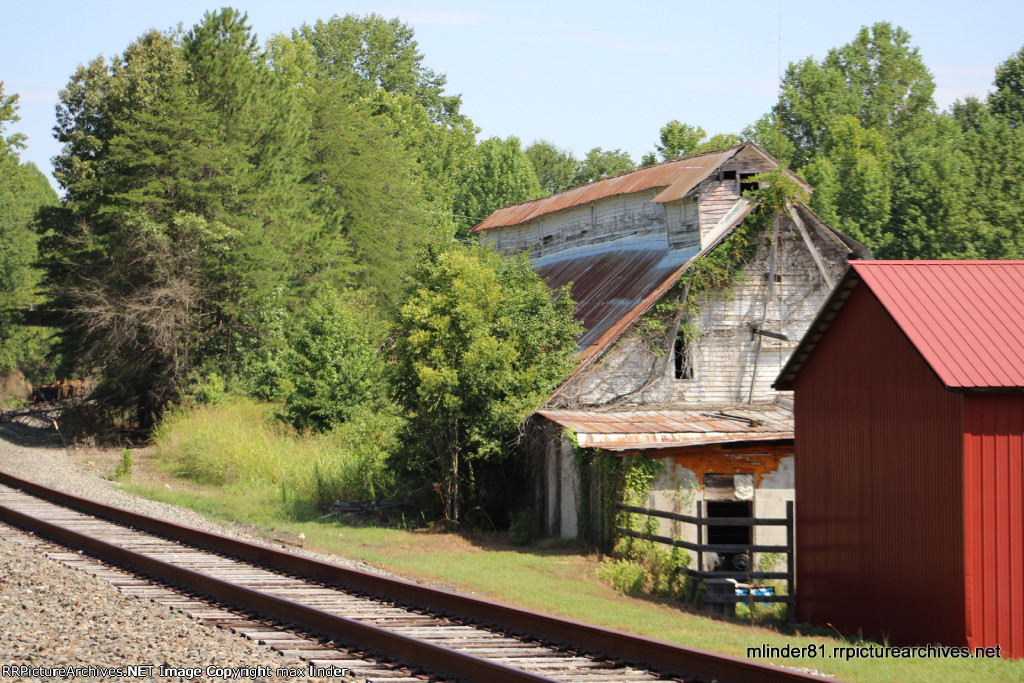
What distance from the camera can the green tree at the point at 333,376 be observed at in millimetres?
31688

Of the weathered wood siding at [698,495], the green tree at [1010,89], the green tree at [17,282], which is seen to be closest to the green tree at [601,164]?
the green tree at [1010,89]

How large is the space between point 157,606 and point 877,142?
71.4m

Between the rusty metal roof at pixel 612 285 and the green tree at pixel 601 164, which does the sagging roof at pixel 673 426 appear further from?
the green tree at pixel 601 164

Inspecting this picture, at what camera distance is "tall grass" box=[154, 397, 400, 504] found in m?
25.1

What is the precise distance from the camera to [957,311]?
12.7 metres

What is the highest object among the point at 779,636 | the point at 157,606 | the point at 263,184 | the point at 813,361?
the point at 263,184

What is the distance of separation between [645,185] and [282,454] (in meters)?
13.5

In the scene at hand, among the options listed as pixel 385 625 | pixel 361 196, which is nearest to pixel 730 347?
pixel 385 625

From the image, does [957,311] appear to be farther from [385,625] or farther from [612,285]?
[612,285]

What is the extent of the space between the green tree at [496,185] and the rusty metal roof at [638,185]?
36953mm

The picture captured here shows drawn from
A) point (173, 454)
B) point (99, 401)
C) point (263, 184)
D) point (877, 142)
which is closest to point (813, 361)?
point (173, 454)

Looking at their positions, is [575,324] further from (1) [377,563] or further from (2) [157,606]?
(2) [157,606]

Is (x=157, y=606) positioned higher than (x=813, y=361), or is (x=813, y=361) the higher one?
(x=813, y=361)

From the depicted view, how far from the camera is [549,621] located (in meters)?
9.32
